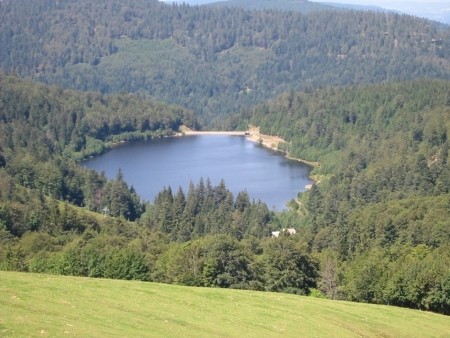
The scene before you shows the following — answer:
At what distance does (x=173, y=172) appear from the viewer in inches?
7023

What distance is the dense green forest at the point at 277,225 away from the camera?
203ft

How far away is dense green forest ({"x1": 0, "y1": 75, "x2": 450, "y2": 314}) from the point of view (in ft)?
203

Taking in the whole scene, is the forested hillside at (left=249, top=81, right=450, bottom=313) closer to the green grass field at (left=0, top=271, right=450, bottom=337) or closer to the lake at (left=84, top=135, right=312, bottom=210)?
the lake at (left=84, top=135, right=312, bottom=210)

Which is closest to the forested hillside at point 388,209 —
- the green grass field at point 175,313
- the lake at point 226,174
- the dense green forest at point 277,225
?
the dense green forest at point 277,225

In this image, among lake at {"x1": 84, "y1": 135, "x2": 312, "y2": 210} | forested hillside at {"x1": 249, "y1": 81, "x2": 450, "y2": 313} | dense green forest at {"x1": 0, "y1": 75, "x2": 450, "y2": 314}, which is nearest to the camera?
forested hillside at {"x1": 249, "y1": 81, "x2": 450, "y2": 313}

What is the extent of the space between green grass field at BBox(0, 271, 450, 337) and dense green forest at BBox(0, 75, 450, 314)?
12.2m

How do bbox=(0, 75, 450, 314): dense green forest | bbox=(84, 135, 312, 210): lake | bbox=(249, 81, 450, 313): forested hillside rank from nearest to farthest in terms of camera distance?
bbox=(249, 81, 450, 313): forested hillside
bbox=(0, 75, 450, 314): dense green forest
bbox=(84, 135, 312, 210): lake

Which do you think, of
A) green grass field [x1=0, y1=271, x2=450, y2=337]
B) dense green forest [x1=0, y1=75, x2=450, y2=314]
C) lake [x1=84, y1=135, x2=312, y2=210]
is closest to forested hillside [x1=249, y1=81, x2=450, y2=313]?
dense green forest [x1=0, y1=75, x2=450, y2=314]

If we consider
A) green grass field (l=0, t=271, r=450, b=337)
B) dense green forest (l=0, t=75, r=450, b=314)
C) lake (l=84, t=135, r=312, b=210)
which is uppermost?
green grass field (l=0, t=271, r=450, b=337)

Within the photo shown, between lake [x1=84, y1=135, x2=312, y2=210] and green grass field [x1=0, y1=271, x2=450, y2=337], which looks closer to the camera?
green grass field [x1=0, y1=271, x2=450, y2=337]

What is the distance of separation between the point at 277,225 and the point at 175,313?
84233mm

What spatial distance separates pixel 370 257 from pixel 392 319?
2057 cm

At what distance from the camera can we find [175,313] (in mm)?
39406

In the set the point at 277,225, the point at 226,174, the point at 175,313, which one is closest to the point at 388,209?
the point at 277,225
